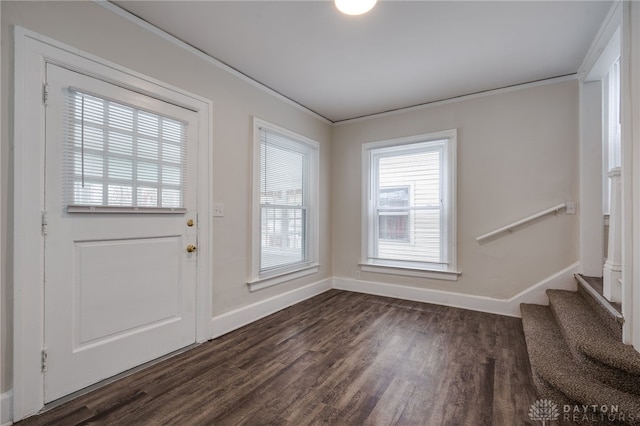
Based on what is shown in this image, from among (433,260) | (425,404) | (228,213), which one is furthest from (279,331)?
(433,260)

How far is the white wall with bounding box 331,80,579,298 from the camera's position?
299 cm

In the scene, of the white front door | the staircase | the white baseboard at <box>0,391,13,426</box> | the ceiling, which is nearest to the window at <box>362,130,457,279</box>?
the ceiling

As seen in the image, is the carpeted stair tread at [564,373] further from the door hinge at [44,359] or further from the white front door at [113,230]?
the door hinge at [44,359]

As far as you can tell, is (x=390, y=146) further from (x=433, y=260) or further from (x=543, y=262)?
(x=543, y=262)

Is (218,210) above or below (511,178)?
below

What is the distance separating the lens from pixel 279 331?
283cm

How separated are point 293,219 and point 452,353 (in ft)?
7.70

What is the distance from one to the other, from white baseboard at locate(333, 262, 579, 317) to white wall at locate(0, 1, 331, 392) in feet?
2.69

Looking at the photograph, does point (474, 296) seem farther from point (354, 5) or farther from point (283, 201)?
point (354, 5)

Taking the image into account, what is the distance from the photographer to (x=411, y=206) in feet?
12.8

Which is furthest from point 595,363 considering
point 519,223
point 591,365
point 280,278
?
point 280,278

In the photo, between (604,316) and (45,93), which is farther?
(604,316)

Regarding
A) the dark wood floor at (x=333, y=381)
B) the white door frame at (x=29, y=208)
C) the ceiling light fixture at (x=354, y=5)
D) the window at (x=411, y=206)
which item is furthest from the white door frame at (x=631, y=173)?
the white door frame at (x=29, y=208)

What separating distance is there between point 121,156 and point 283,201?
1887 millimetres
